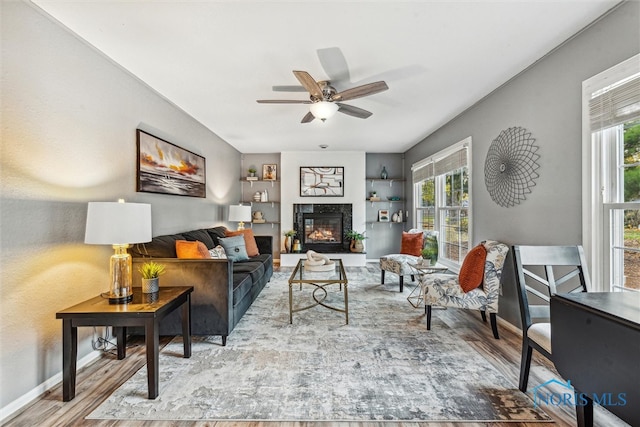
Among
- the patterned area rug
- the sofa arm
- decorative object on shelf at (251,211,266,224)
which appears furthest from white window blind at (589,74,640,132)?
decorative object on shelf at (251,211,266,224)

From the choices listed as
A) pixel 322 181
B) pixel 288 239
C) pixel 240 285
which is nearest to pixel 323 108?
pixel 240 285

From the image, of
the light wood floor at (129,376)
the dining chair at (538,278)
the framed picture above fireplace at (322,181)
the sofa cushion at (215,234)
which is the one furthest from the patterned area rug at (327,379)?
the framed picture above fireplace at (322,181)

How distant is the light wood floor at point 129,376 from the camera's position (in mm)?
1537

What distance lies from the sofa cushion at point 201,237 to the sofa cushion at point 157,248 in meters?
0.36

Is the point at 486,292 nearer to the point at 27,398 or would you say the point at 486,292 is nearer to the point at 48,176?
the point at 27,398

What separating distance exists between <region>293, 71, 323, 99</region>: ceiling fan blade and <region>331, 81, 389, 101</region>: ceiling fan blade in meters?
0.19

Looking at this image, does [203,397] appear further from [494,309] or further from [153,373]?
[494,309]

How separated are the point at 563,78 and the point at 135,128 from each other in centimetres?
381

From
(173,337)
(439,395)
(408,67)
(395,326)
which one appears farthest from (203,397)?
(408,67)

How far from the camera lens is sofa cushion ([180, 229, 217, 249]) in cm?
343

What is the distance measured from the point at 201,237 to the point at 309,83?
8.01ft

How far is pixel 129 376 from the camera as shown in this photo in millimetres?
1997

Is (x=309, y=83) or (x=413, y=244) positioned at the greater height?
(x=309, y=83)

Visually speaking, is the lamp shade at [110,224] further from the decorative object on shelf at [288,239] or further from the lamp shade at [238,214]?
the decorative object on shelf at [288,239]
